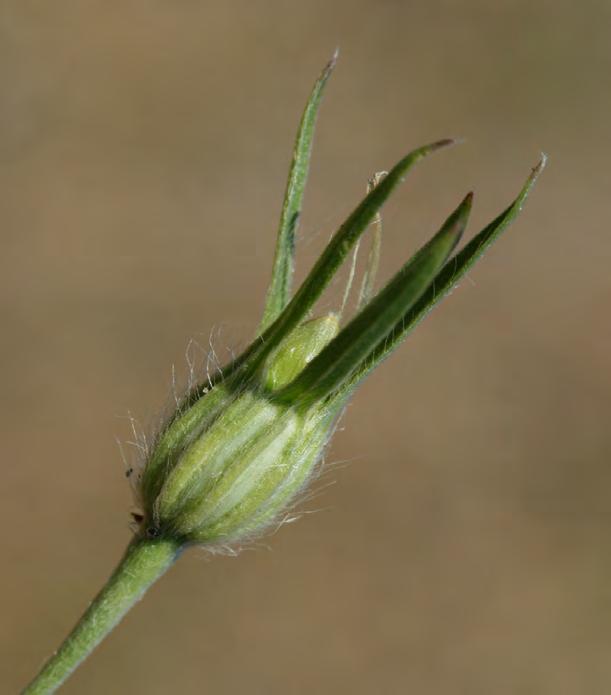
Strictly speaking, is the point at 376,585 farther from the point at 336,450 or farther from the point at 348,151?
the point at 348,151

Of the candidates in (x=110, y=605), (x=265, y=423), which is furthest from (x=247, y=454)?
(x=110, y=605)

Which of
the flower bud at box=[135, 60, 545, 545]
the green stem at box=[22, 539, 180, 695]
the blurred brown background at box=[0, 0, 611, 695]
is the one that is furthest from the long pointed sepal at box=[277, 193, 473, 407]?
the blurred brown background at box=[0, 0, 611, 695]

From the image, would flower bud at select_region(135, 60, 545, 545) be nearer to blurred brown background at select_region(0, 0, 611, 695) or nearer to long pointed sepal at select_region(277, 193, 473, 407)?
long pointed sepal at select_region(277, 193, 473, 407)

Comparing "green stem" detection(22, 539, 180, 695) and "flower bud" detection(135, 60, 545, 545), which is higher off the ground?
"flower bud" detection(135, 60, 545, 545)

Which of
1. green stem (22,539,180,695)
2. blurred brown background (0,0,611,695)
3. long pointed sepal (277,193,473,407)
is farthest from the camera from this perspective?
blurred brown background (0,0,611,695)

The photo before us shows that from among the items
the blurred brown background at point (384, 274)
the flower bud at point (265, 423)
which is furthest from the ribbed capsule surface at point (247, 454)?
the blurred brown background at point (384, 274)

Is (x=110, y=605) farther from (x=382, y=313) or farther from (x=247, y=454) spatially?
(x=382, y=313)
